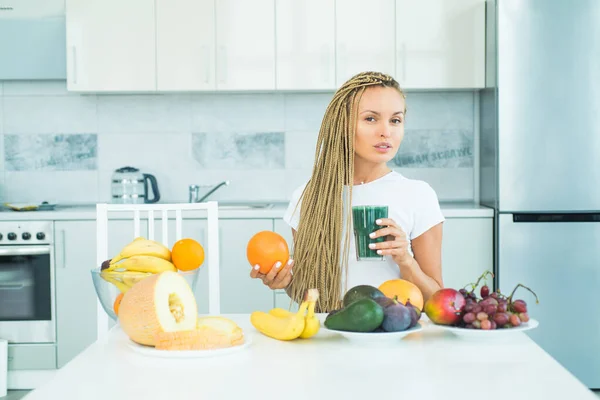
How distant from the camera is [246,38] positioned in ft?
12.1

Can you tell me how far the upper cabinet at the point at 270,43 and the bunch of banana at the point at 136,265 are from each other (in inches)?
92.6

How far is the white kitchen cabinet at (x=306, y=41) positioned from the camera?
368cm

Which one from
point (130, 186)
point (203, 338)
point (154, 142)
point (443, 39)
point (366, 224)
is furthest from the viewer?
point (154, 142)

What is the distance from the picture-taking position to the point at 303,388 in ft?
3.50

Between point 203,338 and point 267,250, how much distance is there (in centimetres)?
29

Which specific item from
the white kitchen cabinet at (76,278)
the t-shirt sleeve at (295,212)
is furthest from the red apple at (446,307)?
the white kitchen cabinet at (76,278)

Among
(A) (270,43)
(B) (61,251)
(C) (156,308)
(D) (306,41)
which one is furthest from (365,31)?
(C) (156,308)

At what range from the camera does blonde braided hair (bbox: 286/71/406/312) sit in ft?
5.88

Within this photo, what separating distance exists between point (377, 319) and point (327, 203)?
0.58 meters

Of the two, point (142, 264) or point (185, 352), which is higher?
point (142, 264)

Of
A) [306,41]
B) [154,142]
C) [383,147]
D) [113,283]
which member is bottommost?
[113,283]

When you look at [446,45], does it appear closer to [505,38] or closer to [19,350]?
[505,38]

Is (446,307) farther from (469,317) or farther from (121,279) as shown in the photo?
(121,279)

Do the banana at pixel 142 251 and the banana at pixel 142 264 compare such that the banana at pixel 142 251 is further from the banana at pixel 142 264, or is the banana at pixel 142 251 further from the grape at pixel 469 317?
the grape at pixel 469 317
